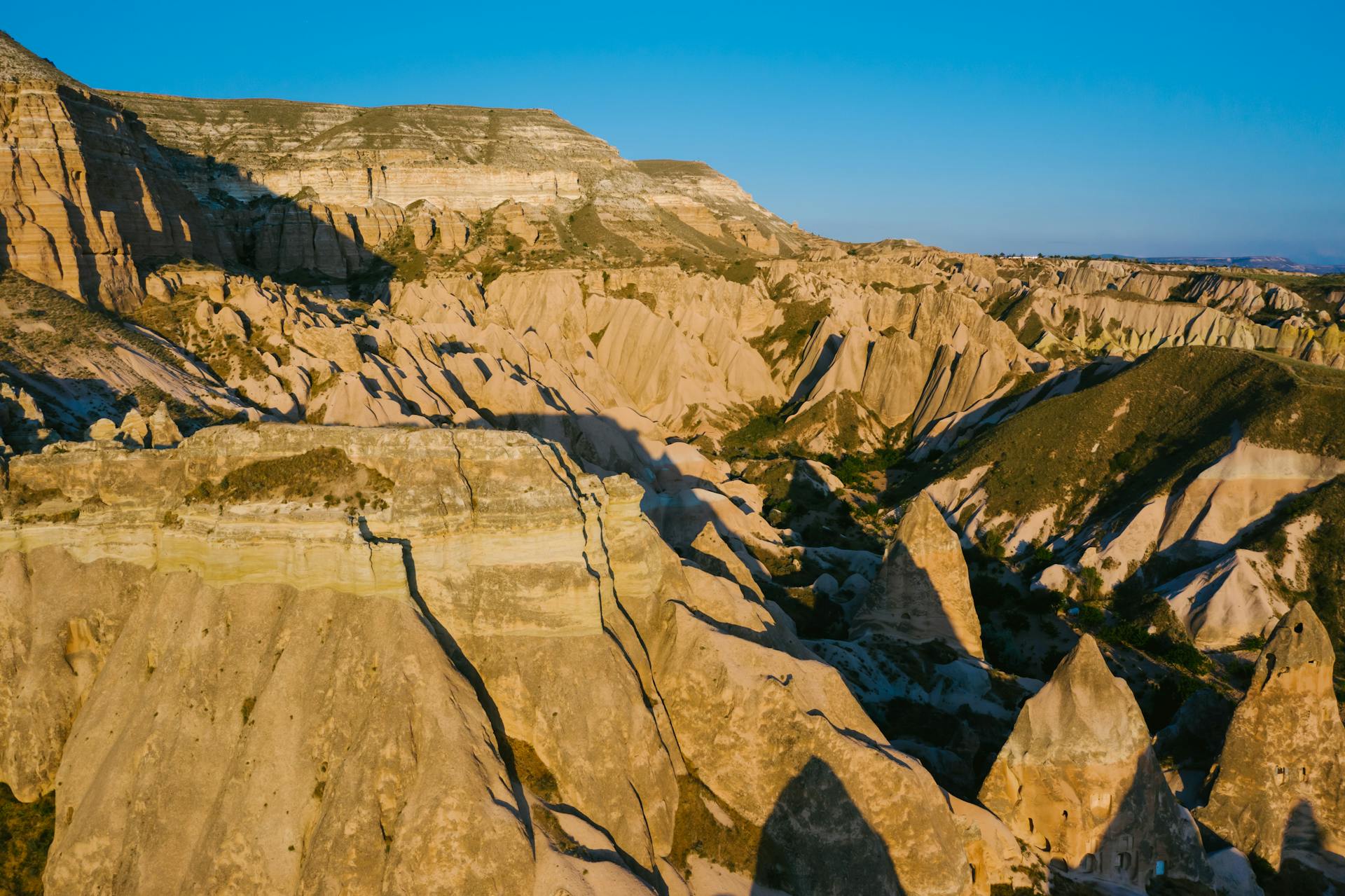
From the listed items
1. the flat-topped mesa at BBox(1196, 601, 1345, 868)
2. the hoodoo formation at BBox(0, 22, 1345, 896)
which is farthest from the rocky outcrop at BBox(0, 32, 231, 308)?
the flat-topped mesa at BBox(1196, 601, 1345, 868)

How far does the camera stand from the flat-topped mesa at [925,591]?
2978cm

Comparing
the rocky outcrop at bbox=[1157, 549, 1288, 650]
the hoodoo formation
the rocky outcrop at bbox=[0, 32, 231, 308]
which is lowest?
the rocky outcrop at bbox=[1157, 549, 1288, 650]

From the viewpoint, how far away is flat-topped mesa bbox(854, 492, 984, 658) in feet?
97.7

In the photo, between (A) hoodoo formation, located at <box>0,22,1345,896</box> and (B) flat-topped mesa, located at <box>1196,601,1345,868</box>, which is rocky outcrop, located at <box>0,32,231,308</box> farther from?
(B) flat-topped mesa, located at <box>1196,601,1345,868</box>

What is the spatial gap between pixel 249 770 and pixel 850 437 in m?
52.9

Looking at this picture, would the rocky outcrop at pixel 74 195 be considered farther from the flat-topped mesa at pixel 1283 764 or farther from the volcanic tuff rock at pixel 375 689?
the flat-topped mesa at pixel 1283 764

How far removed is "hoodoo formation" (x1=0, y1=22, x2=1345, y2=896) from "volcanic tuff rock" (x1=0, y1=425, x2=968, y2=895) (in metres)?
0.08

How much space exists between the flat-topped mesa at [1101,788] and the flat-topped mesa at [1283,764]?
2447 millimetres

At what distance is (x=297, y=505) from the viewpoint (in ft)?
55.0

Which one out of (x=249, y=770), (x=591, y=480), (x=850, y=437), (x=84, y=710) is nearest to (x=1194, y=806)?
(x=591, y=480)

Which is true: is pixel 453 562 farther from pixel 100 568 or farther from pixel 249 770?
pixel 100 568

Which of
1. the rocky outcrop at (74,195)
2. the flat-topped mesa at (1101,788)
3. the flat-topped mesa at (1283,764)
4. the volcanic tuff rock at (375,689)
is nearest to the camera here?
the volcanic tuff rock at (375,689)

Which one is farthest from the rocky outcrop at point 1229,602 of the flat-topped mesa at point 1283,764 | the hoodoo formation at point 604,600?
the flat-topped mesa at point 1283,764

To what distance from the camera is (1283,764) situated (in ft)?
67.3
